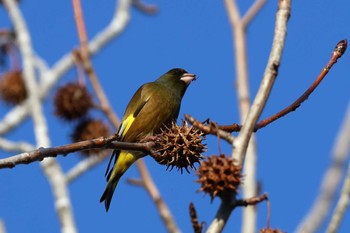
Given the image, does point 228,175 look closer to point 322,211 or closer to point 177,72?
point 322,211

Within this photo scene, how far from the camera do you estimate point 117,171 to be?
6.40 metres

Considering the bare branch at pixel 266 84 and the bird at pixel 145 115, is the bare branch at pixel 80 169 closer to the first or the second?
the bird at pixel 145 115

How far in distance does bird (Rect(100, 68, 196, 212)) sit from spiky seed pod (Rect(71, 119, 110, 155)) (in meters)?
0.91

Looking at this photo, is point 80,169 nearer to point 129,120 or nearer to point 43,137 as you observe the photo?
point 43,137

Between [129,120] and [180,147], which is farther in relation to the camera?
[129,120]

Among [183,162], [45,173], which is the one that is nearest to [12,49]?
[45,173]

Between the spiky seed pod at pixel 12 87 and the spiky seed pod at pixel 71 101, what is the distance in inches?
103

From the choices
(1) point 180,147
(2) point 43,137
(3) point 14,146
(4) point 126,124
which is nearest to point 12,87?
(3) point 14,146

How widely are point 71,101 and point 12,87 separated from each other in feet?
10.0

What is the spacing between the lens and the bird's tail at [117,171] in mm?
6227

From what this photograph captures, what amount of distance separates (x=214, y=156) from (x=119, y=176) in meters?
3.45

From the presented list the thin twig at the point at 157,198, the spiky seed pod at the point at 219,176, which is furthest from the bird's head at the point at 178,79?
the spiky seed pod at the point at 219,176

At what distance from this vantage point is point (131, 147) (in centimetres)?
350

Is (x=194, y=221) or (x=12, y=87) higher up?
(x=12, y=87)
